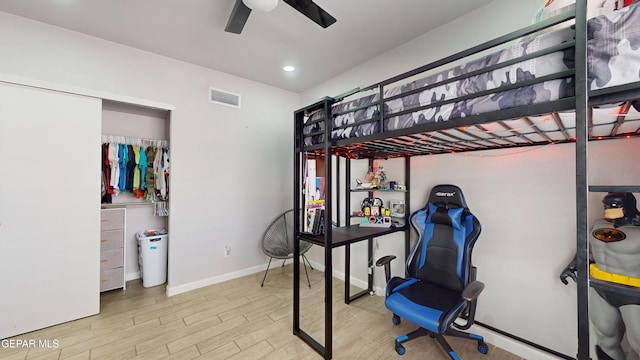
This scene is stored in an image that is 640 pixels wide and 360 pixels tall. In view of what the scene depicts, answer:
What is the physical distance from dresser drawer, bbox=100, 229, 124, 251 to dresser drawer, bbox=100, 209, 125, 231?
0.06 m

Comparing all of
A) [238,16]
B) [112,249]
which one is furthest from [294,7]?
[112,249]

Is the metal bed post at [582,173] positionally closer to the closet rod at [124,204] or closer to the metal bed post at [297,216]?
the metal bed post at [297,216]

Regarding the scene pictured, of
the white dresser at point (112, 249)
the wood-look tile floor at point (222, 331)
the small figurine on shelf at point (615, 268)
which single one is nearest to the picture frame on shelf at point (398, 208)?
the wood-look tile floor at point (222, 331)

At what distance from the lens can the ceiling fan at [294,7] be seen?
1609 mm

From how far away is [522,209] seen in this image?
72.4 inches

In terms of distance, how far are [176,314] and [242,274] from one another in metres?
1.04

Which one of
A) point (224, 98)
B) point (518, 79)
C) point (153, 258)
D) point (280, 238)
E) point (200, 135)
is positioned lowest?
point (153, 258)

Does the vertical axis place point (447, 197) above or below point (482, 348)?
above

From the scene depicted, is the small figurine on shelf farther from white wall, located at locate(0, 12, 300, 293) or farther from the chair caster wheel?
white wall, located at locate(0, 12, 300, 293)

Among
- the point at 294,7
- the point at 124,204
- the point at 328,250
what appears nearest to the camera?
the point at 294,7

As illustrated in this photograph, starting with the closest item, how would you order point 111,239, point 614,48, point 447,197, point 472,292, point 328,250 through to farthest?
point 614,48, point 472,292, point 328,250, point 447,197, point 111,239

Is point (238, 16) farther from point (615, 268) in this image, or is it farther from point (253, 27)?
point (615, 268)

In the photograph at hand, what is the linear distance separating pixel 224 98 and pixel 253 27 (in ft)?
4.11

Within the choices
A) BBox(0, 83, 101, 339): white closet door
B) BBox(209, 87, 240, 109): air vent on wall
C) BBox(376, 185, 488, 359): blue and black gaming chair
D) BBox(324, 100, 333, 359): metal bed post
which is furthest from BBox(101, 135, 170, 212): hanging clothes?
BBox(376, 185, 488, 359): blue and black gaming chair
